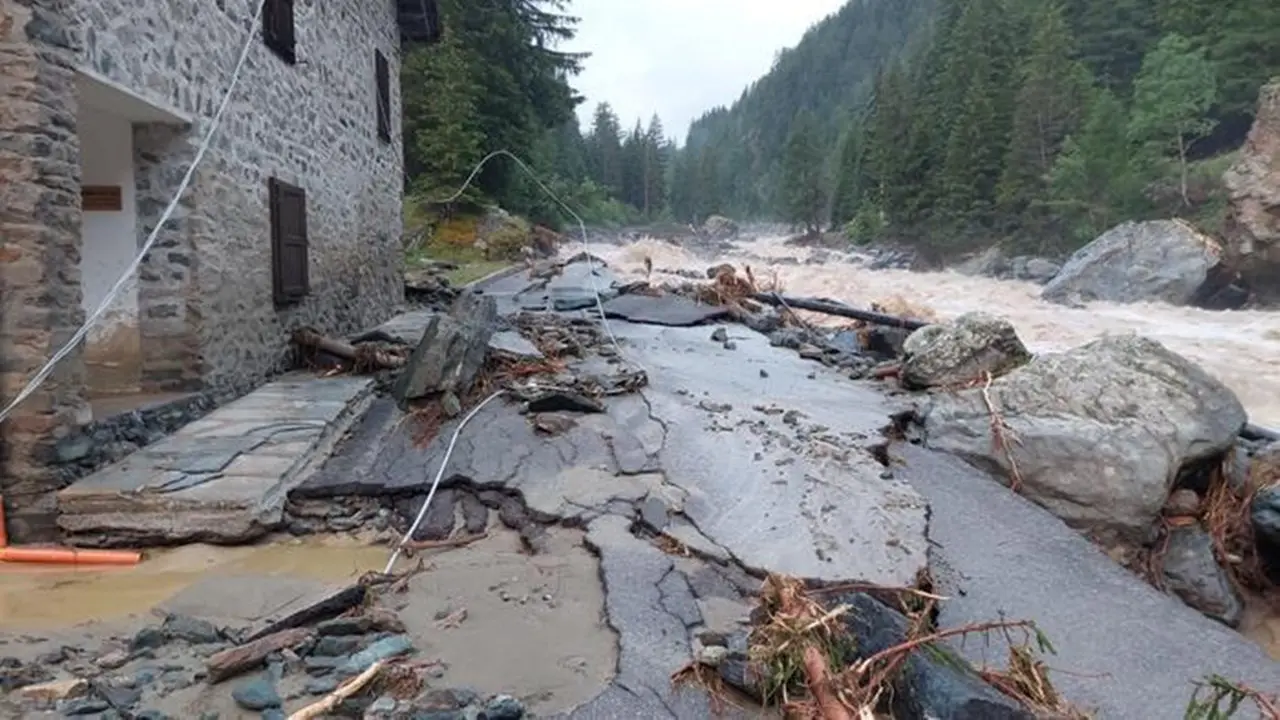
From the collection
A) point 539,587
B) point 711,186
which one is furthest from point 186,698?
point 711,186

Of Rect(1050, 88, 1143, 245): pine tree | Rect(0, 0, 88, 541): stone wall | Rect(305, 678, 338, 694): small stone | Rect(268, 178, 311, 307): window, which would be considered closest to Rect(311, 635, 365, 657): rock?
Rect(305, 678, 338, 694): small stone

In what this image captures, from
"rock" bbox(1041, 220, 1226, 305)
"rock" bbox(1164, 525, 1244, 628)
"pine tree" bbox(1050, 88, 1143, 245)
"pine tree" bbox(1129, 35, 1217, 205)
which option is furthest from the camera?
"pine tree" bbox(1129, 35, 1217, 205)

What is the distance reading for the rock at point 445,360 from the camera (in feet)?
19.9

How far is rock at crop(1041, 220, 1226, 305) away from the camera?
19.0m

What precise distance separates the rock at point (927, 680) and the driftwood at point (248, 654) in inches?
80.4

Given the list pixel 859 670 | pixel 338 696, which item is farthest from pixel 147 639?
pixel 859 670

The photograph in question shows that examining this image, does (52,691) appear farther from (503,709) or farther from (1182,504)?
(1182,504)

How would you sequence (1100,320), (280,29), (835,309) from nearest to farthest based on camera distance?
(280,29) → (835,309) → (1100,320)

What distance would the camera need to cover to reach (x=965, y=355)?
22.4 ft

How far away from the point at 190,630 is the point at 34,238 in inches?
88.2

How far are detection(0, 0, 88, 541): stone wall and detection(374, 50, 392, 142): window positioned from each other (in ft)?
23.2

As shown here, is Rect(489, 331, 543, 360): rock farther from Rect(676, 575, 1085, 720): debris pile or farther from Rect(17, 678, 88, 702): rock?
Rect(17, 678, 88, 702): rock

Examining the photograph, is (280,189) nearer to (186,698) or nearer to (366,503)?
(366,503)

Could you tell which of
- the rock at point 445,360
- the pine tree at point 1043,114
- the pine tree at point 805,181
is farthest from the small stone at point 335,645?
the pine tree at point 805,181
